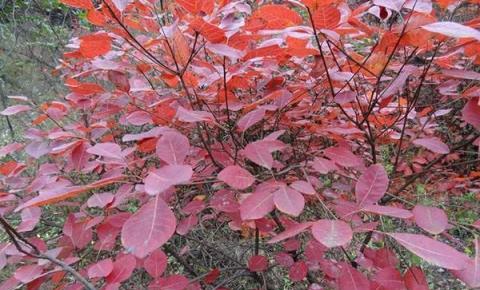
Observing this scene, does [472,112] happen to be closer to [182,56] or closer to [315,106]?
[315,106]

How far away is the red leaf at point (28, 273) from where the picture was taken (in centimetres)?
79

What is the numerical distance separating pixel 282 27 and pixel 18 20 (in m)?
5.79

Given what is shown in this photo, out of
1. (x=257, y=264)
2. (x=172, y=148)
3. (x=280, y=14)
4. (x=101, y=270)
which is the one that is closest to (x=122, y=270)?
(x=101, y=270)

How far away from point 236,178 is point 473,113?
48 cm

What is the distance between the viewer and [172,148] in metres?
0.71

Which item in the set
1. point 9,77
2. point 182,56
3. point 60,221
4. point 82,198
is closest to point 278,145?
point 182,56

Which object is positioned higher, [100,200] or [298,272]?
[100,200]

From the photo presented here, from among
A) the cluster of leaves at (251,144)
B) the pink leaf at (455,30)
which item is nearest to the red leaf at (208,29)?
the cluster of leaves at (251,144)

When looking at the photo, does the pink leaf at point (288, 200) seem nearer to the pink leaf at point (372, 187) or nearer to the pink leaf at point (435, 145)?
the pink leaf at point (372, 187)

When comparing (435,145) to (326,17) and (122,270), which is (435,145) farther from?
(122,270)

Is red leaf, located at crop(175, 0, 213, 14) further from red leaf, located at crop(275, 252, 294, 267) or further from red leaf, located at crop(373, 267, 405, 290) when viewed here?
red leaf, located at crop(275, 252, 294, 267)

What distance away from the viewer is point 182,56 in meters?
0.81

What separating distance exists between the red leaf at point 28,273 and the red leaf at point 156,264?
0.21 m

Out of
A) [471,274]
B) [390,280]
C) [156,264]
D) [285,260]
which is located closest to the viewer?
[471,274]
